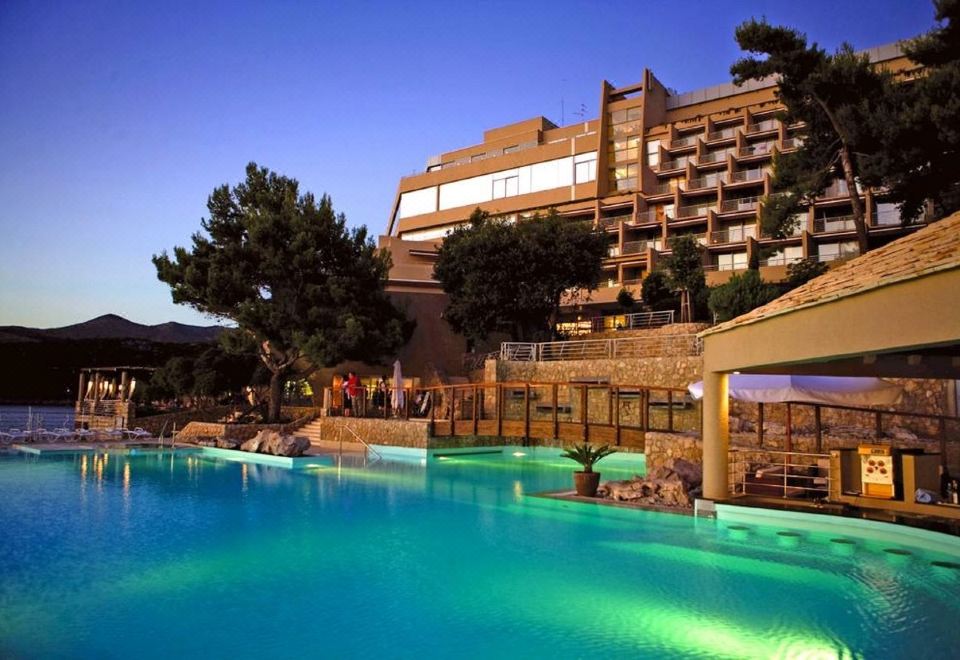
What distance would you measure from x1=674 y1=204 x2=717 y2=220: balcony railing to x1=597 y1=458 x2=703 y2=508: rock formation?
34.1 meters

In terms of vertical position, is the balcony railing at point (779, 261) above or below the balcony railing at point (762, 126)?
below

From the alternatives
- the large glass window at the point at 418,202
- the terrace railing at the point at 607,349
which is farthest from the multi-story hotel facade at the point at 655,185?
the terrace railing at the point at 607,349

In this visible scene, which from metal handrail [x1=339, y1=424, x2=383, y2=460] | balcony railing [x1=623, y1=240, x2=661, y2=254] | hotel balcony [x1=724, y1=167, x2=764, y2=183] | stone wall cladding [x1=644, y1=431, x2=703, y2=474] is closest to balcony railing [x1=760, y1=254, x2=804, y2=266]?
hotel balcony [x1=724, y1=167, x2=764, y2=183]

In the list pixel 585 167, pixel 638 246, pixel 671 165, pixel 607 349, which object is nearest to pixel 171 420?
pixel 607 349

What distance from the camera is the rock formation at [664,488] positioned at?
41.5ft

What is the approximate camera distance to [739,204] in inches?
1698

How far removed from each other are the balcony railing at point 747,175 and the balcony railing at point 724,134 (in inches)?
130

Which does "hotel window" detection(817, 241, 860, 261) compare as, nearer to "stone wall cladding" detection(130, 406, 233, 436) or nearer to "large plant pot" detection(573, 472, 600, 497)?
"large plant pot" detection(573, 472, 600, 497)

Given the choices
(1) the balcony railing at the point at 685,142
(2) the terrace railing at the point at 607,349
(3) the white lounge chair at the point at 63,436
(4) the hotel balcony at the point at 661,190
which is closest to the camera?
(3) the white lounge chair at the point at 63,436

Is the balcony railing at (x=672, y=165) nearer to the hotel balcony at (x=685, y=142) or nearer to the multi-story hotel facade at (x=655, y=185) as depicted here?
the multi-story hotel facade at (x=655, y=185)

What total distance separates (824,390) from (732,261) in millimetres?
33919

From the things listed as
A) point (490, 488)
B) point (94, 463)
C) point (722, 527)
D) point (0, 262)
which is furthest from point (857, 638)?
point (94, 463)

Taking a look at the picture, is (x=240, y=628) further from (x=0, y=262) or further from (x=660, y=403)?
(x=660, y=403)

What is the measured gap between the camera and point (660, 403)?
80.6 feet
